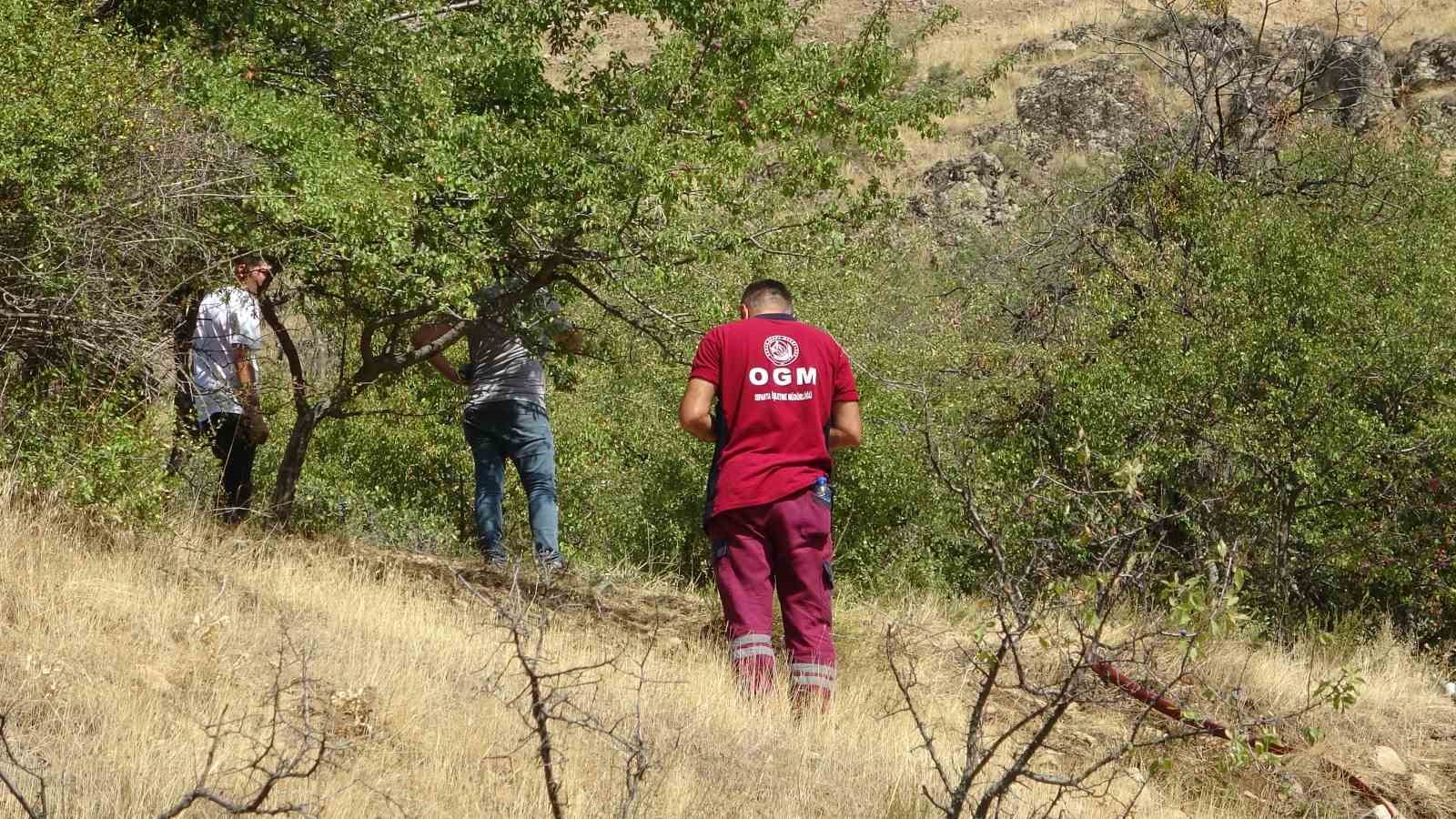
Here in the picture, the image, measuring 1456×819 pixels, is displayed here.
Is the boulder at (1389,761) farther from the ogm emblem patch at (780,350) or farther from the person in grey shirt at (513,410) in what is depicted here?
the person in grey shirt at (513,410)

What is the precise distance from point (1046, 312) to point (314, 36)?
26.2 ft

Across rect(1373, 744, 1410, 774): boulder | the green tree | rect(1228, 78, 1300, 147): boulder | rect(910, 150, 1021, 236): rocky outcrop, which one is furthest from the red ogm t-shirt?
rect(910, 150, 1021, 236): rocky outcrop

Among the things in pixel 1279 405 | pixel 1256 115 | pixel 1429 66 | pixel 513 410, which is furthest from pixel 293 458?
pixel 1429 66

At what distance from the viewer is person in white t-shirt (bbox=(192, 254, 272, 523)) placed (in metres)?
7.41

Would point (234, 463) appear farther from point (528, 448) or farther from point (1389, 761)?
point (1389, 761)

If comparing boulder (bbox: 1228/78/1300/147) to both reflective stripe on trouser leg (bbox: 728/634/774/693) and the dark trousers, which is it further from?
reflective stripe on trouser leg (bbox: 728/634/774/693)

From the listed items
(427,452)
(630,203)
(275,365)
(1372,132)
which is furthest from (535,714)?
(1372,132)

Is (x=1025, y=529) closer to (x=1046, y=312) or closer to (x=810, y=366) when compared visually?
(x=1046, y=312)

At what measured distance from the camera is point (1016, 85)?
1528 inches

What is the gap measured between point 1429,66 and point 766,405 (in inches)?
1261

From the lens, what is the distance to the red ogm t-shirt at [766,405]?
559 centimetres

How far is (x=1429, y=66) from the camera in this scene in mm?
32625

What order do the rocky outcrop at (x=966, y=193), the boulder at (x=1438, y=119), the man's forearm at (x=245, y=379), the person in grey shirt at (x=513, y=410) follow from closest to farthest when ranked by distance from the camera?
the man's forearm at (x=245, y=379), the person in grey shirt at (x=513, y=410), the boulder at (x=1438, y=119), the rocky outcrop at (x=966, y=193)

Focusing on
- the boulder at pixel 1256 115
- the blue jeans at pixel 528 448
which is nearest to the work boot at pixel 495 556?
the blue jeans at pixel 528 448
